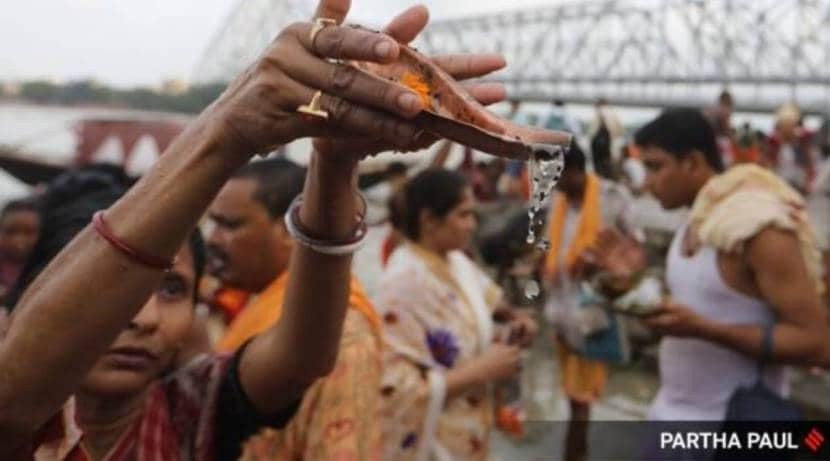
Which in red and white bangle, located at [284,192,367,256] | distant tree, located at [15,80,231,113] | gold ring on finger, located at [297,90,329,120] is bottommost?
distant tree, located at [15,80,231,113]

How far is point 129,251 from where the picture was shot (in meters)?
0.90

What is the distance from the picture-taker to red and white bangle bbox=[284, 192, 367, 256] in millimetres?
1287

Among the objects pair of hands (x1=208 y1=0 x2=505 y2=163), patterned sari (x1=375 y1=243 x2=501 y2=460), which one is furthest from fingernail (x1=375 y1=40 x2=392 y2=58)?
patterned sari (x1=375 y1=243 x2=501 y2=460)

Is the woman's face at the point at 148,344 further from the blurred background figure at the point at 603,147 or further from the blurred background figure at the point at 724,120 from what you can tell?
the blurred background figure at the point at 724,120

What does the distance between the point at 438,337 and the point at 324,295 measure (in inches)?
50.0

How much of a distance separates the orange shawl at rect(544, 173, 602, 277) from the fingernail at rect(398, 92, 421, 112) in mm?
3459

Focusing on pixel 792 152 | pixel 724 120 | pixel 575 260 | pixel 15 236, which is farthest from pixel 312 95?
pixel 792 152

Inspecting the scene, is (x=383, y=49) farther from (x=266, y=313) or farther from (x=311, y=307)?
(x=266, y=313)

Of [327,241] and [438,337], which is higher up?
[327,241]

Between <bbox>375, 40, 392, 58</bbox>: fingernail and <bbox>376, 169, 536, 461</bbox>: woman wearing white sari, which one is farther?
<bbox>376, 169, 536, 461</bbox>: woman wearing white sari

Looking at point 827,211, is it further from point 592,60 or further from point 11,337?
point 592,60

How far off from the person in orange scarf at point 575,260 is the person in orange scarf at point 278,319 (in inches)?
92.4

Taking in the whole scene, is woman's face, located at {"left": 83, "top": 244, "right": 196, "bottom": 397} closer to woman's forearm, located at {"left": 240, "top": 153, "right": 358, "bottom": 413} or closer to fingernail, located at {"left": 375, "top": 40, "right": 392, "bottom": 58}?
woman's forearm, located at {"left": 240, "top": 153, "right": 358, "bottom": 413}

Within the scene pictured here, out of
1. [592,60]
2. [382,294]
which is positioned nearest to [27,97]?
[592,60]
